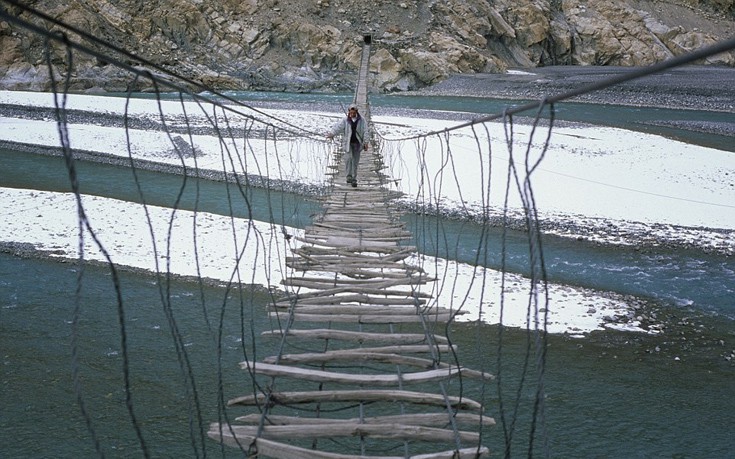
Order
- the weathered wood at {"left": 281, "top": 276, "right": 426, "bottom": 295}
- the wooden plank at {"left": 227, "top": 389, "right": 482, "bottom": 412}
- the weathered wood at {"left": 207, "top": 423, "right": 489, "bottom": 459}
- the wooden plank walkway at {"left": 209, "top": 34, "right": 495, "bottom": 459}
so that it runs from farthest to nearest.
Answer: the weathered wood at {"left": 281, "top": 276, "right": 426, "bottom": 295}, the wooden plank at {"left": 227, "top": 389, "right": 482, "bottom": 412}, the wooden plank walkway at {"left": 209, "top": 34, "right": 495, "bottom": 459}, the weathered wood at {"left": 207, "top": 423, "right": 489, "bottom": 459}

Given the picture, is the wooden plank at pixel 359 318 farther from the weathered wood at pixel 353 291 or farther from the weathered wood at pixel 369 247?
the weathered wood at pixel 369 247

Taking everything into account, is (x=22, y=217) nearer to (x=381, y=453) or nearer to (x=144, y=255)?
(x=144, y=255)

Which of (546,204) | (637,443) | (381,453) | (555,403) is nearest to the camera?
(381,453)

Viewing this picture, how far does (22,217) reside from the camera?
615 cm

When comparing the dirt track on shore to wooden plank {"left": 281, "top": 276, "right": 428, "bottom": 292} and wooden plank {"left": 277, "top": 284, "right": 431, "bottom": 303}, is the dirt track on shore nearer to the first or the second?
wooden plank {"left": 281, "top": 276, "right": 428, "bottom": 292}

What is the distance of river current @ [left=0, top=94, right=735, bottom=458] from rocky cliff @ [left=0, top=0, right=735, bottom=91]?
18930mm

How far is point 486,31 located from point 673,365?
2838 centimetres

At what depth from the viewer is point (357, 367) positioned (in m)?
2.44

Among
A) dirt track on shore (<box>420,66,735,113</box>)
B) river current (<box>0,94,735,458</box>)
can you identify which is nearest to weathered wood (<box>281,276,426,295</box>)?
river current (<box>0,94,735,458</box>)

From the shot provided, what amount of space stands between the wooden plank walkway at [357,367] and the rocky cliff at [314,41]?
20.0 metres

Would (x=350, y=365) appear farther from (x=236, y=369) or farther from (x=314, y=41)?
(x=314, y=41)

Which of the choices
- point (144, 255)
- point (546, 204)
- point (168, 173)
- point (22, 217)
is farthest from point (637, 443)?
point (168, 173)

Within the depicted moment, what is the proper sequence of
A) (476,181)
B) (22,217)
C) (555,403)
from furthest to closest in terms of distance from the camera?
1. (476,181)
2. (22,217)
3. (555,403)

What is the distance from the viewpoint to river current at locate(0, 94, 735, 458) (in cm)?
294
